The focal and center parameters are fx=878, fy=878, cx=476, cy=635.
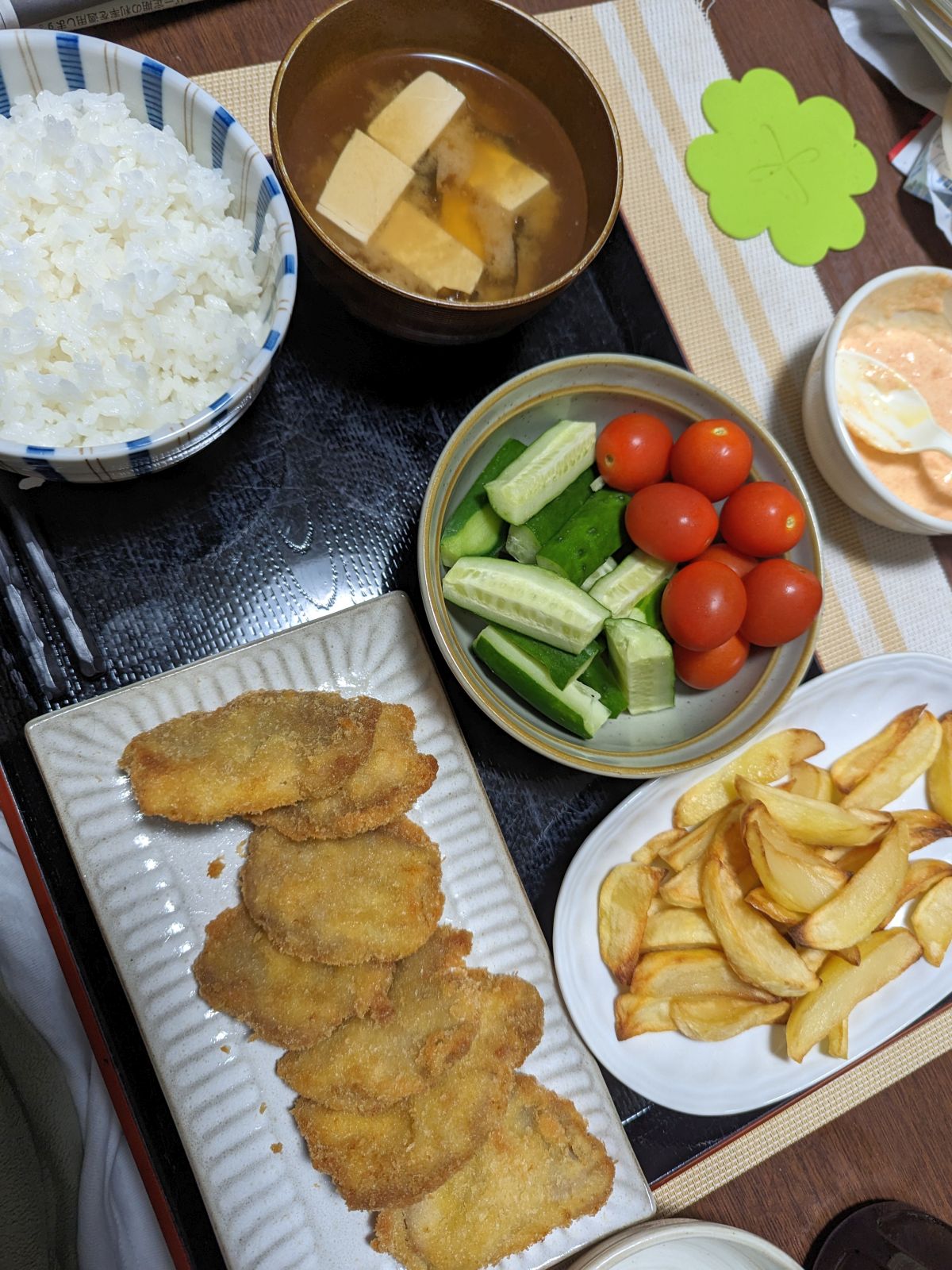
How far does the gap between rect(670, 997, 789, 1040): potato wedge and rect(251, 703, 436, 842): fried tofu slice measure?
55 cm

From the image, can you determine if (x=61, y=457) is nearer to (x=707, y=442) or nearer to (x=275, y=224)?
(x=275, y=224)

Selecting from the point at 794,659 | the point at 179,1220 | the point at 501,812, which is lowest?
the point at 179,1220

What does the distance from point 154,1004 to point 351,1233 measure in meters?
0.43

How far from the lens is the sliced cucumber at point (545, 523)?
1.35m

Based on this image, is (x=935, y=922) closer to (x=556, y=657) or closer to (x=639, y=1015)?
(x=639, y=1015)

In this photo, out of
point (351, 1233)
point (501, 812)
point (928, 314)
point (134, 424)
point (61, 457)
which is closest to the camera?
point (61, 457)

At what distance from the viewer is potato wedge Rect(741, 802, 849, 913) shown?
133 cm

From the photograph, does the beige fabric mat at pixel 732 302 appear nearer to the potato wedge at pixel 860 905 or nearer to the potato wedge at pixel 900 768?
the potato wedge at pixel 900 768

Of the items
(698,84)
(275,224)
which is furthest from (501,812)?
(698,84)

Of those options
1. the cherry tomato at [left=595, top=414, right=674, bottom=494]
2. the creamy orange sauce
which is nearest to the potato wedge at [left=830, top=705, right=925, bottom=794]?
the creamy orange sauce

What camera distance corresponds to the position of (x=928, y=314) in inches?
61.4

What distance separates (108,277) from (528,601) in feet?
2.33

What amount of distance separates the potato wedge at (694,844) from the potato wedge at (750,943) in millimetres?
49

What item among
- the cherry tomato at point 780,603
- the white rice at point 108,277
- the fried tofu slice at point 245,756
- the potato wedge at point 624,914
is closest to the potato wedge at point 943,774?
the cherry tomato at point 780,603
